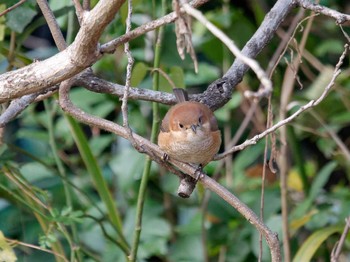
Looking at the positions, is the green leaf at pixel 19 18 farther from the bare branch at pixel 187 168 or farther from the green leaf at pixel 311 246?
the green leaf at pixel 311 246

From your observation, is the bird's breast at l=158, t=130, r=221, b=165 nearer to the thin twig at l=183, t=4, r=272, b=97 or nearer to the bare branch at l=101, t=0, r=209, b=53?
the bare branch at l=101, t=0, r=209, b=53

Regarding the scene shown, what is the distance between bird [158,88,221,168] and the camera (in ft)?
7.87

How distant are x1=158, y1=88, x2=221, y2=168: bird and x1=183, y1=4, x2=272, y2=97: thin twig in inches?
41.4

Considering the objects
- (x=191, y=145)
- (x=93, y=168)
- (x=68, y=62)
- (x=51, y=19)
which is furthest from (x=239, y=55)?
(x=93, y=168)

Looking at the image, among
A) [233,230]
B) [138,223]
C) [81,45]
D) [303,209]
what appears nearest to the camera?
[81,45]

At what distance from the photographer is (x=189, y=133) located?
2602 mm

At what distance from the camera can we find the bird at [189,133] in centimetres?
240

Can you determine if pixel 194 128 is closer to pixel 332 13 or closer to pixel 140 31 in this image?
pixel 332 13

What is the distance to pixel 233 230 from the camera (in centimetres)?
370

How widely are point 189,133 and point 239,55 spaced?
1379 mm

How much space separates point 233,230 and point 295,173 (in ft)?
2.58

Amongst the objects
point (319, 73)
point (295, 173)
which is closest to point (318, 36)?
point (319, 73)

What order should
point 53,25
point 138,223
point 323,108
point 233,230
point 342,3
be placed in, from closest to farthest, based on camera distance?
1. point 53,25
2. point 138,223
3. point 233,230
4. point 323,108
5. point 342,3

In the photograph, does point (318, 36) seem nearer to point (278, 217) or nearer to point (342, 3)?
point (342, 3)
